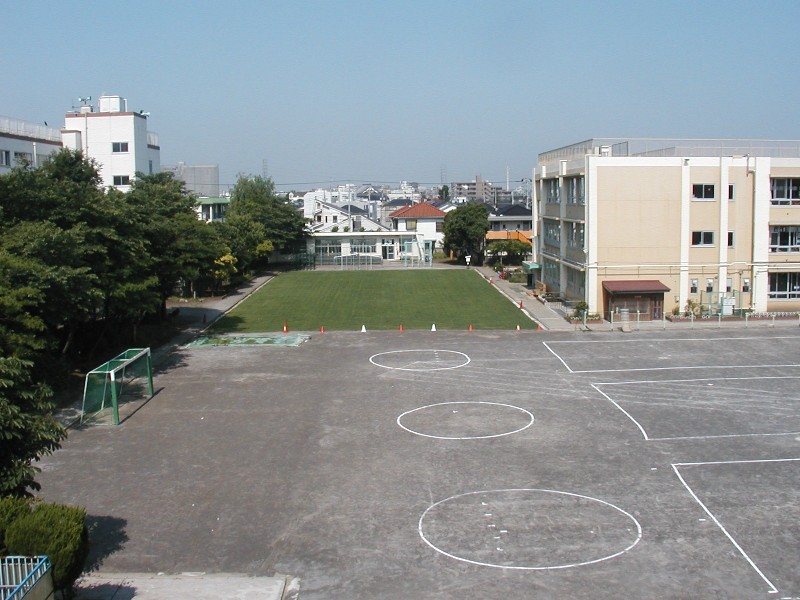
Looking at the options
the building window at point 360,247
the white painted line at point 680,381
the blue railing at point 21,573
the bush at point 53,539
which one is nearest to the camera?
the blue railing at point 21,573

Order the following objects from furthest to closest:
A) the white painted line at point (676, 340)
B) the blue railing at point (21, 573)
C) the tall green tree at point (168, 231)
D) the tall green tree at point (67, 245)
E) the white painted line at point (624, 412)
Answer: the tall green tree at point (168, 231)
the white painted line at point (676, 340)
the tall green tree at point (67, 245)
the white painted line at point (624, 412)
the blue railing at point (21, 573)

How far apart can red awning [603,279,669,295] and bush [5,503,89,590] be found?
103ft

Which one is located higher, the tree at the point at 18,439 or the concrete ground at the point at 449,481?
the tree at the point at 18,439

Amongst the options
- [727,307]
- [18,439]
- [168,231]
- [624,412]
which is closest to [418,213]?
[727,307]

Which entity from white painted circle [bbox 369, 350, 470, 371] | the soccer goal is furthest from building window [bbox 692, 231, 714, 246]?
the soccer goal

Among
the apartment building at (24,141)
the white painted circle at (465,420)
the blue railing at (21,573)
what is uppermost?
the apartment building at (24,141)

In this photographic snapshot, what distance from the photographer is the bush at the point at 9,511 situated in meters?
12.3

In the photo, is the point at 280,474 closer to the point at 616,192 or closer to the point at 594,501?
the point at 594,501

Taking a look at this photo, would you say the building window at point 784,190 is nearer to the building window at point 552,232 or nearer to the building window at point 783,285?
the building window at point 783,285

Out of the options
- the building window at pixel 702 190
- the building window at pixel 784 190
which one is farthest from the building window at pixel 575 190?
the building window at pixel 784 190

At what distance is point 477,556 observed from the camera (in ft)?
47.1

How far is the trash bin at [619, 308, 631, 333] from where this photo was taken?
3722 centimetres

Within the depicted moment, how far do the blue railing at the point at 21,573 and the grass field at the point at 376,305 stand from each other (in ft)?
91.8

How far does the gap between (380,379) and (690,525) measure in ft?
47.4
